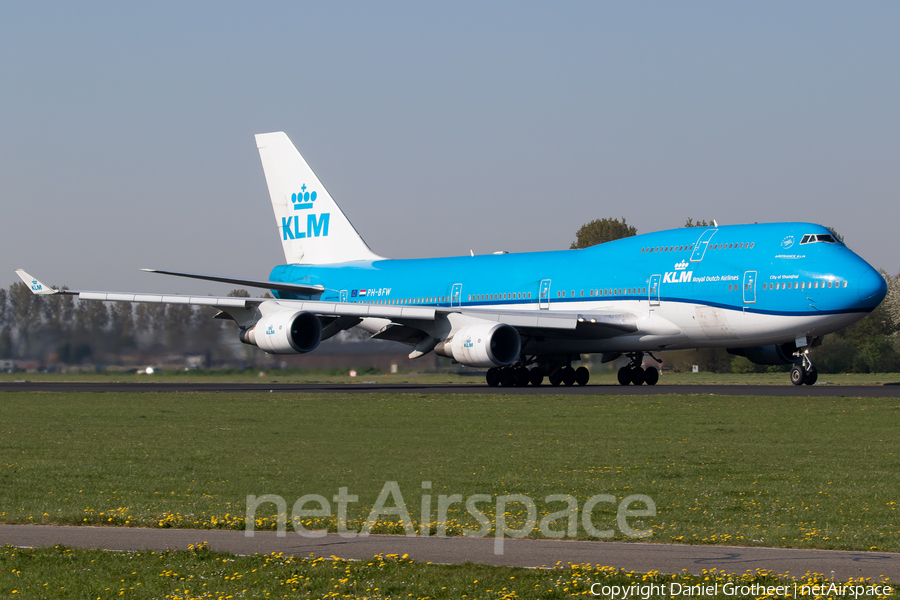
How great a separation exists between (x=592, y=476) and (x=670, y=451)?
11.0 ft

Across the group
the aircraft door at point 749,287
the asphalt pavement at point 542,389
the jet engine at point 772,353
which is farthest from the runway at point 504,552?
the jet engine at point 772,353

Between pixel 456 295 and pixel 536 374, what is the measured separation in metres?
4.55

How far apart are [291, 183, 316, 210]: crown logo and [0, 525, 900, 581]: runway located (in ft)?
133

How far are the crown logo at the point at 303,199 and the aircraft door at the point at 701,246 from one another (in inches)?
808

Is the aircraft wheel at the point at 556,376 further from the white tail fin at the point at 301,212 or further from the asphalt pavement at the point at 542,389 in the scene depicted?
the white tail fin at the point at 301,212

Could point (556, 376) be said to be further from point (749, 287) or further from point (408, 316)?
point (749, 287)

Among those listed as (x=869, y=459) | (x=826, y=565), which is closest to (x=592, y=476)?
(x=869, y=459)

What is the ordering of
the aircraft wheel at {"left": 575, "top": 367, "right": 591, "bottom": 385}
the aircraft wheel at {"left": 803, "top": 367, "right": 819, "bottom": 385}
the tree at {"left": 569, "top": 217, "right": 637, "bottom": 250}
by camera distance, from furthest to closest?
the tree at {"left": 569, "top": 217, "right": 637, "bottom": 250}, the aircraft wheel at {"left": 575, "top": 367, "right": 591, "bottom": 385}, the aircraft wheel at {"left": 803, "top": 367, "right": 819, "bottom": 385}

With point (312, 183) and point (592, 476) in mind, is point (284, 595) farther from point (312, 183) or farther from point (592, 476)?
point (312, 183)

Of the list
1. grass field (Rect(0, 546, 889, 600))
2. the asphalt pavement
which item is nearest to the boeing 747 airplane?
the asphalt pavement

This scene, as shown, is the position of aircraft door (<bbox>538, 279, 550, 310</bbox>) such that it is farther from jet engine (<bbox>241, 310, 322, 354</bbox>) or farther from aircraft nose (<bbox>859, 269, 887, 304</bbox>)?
aircraft nose (<bbox>859, 269, 887, 304</bbox>)

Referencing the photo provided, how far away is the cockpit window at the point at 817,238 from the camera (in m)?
34.4

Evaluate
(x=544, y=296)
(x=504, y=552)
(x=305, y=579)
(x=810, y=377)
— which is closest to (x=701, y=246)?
(x=810, y=377)

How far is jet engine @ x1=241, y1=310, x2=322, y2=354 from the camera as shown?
3816 centimetres
